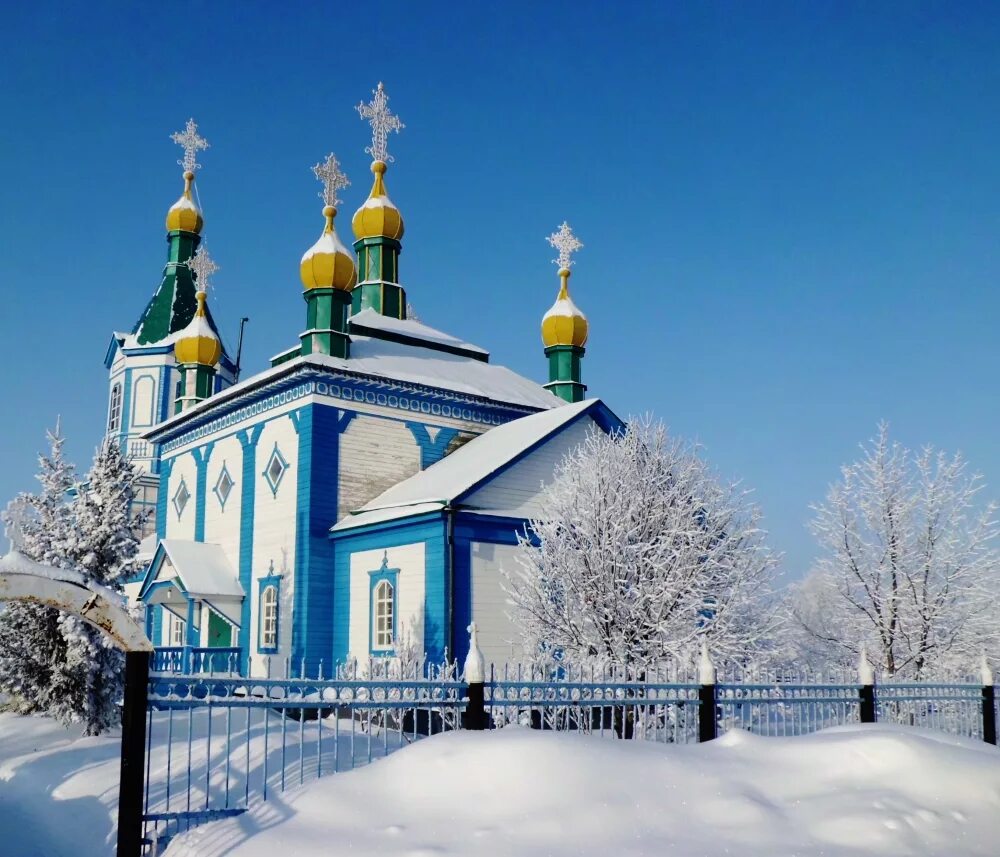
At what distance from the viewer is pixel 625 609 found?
13766mm

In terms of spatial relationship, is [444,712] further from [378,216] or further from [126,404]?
[126,404]

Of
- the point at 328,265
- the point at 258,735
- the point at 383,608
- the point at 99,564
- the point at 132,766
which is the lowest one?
the point at 258,735

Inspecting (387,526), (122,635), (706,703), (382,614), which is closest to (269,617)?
(382,614)

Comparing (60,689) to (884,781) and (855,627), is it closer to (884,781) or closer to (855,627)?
(884,781)

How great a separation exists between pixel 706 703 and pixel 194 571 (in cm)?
1329

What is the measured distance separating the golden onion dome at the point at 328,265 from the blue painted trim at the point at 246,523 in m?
3.21

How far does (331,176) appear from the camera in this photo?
877 inches

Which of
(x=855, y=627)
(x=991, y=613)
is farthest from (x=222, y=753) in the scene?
(x=991, y=613)

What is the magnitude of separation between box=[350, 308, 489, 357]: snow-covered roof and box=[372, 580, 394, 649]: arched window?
23.0ft

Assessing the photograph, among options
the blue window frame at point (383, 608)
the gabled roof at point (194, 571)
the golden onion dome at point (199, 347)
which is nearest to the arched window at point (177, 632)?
the gabled roof at point (194, 571)

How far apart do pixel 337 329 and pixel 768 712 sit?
12.8 metres

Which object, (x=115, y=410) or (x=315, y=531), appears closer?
(x=315, y=531)

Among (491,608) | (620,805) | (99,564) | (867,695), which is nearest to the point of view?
(620,805)

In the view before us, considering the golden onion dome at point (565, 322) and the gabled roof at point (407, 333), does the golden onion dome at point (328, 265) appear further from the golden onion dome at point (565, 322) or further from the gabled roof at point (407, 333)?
the golden onion dome at point (565, 322)
